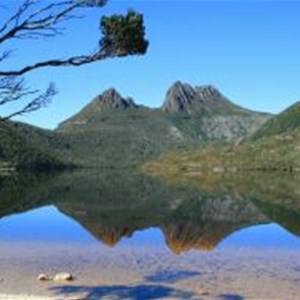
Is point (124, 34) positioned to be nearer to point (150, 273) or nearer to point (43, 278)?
point (43, 278)

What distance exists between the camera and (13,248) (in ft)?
185

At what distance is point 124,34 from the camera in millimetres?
24703

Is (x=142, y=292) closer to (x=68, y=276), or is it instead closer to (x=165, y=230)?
(x=68, y=276)

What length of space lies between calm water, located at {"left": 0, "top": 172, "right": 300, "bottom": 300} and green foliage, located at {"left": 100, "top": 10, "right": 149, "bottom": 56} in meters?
11.8

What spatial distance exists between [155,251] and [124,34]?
32011 mm

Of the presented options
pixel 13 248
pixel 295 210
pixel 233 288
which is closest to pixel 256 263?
pixel 233 288

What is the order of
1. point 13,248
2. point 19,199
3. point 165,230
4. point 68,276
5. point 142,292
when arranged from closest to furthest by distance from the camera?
point 142,292 < point 68,276 < point 13,248 < point 165,230 < point 19,199

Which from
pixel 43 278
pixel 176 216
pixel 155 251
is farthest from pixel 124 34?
pixel 176 216

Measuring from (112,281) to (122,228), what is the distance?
34.6m

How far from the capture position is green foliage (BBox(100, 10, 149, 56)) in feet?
80.4

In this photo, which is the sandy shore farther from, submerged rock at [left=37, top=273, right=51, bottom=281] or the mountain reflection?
the mountain reflection

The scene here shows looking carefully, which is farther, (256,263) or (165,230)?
(165,230)

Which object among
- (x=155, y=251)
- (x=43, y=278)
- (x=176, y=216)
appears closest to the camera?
(x=43, y=278)

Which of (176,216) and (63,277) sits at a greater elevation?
(176,216)
